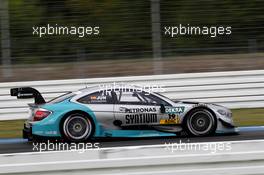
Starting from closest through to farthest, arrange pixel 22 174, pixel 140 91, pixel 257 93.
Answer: pixel 22 174 → pixel 140 91 → pixel 257 93

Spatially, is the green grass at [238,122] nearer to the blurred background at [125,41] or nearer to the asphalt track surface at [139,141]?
the asphalt track surface at [139,141]

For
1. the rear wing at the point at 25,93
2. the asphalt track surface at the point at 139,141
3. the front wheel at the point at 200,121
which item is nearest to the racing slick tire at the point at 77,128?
the asphalt track surface at the point at 139,141

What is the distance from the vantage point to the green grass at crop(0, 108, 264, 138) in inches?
457

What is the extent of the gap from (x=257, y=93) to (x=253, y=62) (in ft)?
2.93

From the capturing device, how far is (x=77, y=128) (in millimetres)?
9922

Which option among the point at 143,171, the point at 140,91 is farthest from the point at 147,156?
the point at 140,91

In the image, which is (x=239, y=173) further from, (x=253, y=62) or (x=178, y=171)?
(x=253, y=62)

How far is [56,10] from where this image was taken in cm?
1326

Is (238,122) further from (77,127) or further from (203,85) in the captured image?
(77,127)

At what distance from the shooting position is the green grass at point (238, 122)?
11.6m

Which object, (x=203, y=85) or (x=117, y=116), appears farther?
(x=203, y=85)

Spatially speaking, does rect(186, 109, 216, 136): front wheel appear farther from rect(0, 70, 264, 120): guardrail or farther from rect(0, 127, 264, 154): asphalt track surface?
rect(0, 70, 264, 120): guardrail

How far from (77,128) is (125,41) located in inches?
158
